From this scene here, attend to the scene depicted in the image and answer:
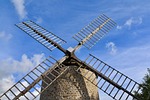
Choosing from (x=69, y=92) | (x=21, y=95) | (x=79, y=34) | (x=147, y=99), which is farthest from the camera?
(x=79, y=34)

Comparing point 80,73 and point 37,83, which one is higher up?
point 80,73

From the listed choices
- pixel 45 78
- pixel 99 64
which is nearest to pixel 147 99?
pixel 99 64

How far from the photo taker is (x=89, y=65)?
47.3 ft

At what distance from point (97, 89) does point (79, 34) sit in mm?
Answer: 3026

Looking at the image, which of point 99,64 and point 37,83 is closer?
point 37,83

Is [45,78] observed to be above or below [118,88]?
below

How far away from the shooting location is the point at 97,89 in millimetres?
15000

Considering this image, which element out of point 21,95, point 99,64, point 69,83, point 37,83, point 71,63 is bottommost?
point 21,95

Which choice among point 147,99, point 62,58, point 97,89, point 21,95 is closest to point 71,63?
point 62,58

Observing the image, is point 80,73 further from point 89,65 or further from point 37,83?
point 37,83

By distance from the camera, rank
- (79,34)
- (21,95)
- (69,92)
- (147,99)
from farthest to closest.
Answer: (79,34), (147,99), (69,92), (21,95)

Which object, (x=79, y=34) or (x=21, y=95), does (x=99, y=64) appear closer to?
(x=79, y=34)

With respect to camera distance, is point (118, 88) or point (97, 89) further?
point (97, 89)

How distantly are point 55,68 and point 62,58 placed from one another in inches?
22.2
